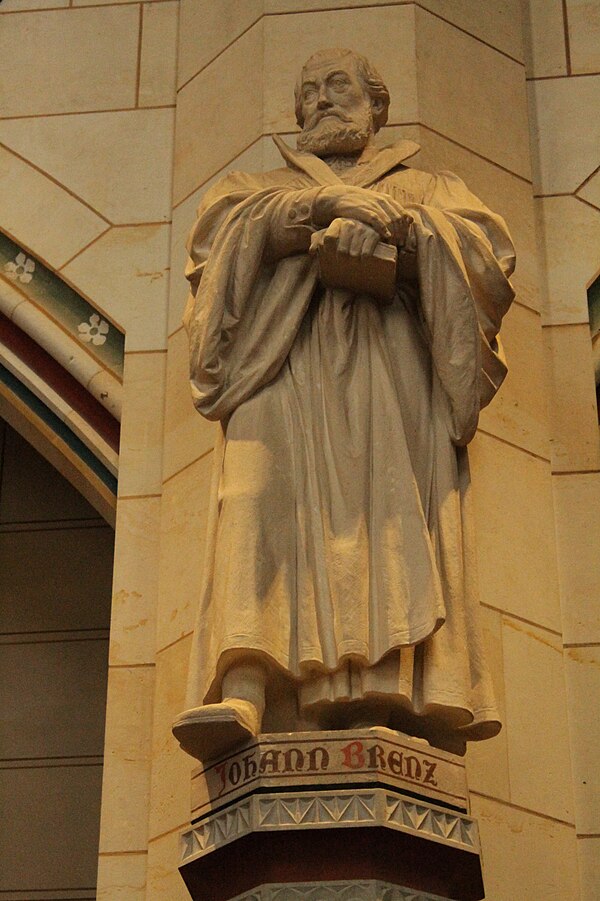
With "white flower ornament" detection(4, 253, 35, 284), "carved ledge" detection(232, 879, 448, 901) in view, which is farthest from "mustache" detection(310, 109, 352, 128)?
"carved ledge" detection(232, 879, 448, 901)

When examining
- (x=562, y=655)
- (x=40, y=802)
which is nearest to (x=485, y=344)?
(x=562, y=655)

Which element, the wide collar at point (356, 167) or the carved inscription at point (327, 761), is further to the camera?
the wide collar at point (356, 167)

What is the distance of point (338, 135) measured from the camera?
4355 mm

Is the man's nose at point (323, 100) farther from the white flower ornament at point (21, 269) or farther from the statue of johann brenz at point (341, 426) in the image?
the white flower ornament at point (21, 269)

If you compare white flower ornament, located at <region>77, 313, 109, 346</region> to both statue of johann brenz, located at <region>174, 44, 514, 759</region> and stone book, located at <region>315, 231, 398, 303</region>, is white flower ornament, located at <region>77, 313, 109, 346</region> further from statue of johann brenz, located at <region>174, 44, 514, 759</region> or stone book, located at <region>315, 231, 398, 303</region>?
stone book, located at <region>315, 231, 398, 303</region>

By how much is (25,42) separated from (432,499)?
7.54ft

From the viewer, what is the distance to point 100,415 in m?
5.11

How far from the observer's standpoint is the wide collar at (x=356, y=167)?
4.31m

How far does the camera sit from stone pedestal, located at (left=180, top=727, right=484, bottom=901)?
11.6 ft

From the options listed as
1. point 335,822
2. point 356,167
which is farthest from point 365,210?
point 335,822

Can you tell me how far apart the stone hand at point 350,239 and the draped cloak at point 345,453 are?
4.6 inches

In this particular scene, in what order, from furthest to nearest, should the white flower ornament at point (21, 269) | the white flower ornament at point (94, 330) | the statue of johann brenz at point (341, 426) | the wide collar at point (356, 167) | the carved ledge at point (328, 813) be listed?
the white flower ornament at point (21, 269)
the white flower ornament at point (94, 330)
the wide collar at point (356, 167)
the statue of johann brenz at point (341, 426)
the carved ledge at point (328, 813)

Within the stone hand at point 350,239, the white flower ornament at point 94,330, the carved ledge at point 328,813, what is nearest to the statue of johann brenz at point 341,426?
the stone hand at point 350,239

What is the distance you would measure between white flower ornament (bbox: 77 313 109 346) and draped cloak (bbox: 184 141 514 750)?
2.80 feet
